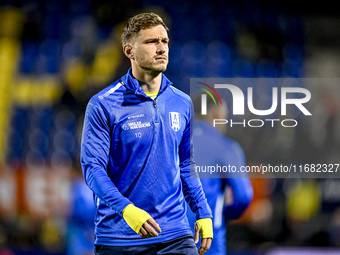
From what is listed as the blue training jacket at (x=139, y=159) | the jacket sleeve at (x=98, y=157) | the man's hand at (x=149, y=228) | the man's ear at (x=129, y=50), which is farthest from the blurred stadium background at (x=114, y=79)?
the man's hand at (x=149, y=228)

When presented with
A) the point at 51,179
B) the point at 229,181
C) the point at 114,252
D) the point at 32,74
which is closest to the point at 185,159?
the point at 114,252

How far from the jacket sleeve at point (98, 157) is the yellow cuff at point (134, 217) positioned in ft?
0.07

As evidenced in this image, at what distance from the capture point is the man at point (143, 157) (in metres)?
1.99

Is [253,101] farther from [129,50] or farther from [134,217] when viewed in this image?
A: [134,217]

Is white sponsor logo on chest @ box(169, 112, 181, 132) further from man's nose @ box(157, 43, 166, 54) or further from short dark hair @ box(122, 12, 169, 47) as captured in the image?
short dark hair @ box(122, 12, 169, 47)

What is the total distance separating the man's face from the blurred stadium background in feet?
4.90

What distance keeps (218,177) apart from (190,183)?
634 mm

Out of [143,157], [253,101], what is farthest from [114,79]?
[143,157]

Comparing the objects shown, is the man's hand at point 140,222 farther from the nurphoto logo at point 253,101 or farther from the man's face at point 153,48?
the nurphoto logo at point 253,101

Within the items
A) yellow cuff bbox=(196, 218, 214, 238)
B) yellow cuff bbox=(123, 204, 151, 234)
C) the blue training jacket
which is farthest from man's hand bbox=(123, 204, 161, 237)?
yellow cuff bbox=(196, 218, 214, 238)

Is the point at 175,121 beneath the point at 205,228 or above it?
above

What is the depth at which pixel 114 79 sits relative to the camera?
396 cm

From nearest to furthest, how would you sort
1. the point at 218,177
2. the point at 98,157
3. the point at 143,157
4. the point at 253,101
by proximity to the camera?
1. the point at 98,157
2. the point at 143,157
3. the point at 218,177
4. the point at 253,101

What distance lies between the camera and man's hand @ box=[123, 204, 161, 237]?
182 cm
